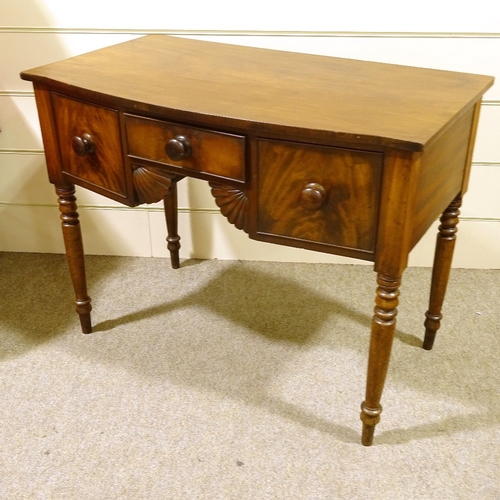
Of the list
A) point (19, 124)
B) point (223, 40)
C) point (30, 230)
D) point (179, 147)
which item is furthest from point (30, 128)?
point (179, 147)

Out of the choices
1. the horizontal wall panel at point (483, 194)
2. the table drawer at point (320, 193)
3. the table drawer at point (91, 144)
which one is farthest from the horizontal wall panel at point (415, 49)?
the table drawer at point (320, 193)

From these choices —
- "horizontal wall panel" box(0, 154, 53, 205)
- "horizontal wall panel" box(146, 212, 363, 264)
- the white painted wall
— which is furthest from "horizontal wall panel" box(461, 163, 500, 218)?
"horizontal wall panel" box(0, 154, 53, 205)

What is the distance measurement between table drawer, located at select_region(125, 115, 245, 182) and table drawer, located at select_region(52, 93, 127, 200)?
58 millimetres

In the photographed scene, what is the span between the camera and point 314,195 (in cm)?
112

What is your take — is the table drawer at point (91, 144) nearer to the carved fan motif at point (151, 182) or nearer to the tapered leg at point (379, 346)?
the carved fan motif at point (151, 182)

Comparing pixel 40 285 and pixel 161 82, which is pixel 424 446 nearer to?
pixel 161 82

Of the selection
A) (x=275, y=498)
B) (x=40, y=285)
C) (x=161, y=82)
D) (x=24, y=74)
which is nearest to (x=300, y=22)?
(x=161, y=82)

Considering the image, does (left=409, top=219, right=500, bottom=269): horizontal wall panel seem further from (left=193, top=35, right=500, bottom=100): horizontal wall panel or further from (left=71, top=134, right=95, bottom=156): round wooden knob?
(left=71, top=134, right=95, bottom=156): round wooden knob

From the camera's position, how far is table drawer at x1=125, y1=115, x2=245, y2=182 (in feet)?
3.85

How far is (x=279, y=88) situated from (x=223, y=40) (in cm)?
60

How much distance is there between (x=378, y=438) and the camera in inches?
54.8

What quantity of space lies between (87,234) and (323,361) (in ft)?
3.06

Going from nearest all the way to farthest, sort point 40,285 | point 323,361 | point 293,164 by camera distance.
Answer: point 293,164, point 323,361, point 40,285

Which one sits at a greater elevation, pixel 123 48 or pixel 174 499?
pixel 123 48
